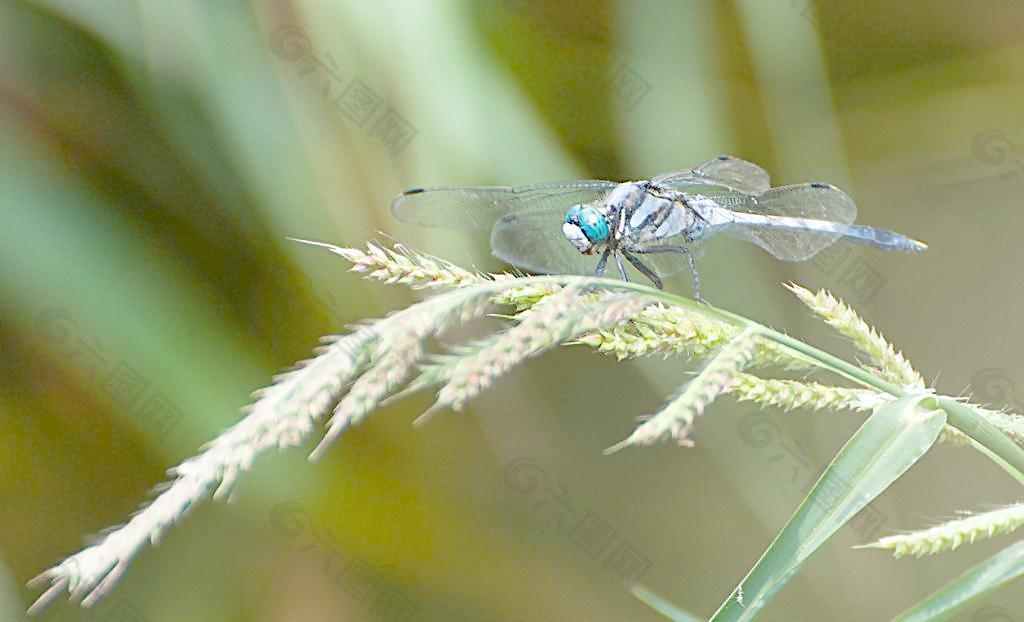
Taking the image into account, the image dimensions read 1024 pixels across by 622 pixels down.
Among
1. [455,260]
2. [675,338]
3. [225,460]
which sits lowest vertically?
[225,460]

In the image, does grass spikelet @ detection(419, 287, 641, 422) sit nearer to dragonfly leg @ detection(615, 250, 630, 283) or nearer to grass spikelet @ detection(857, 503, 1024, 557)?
grass spikelet @ detection(857, 503, 1024, 557)

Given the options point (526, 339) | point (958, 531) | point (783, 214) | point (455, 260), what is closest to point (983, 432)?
point (958, 531)

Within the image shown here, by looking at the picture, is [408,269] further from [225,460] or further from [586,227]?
[586,227]

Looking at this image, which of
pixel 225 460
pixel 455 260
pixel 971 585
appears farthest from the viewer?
pixel 455 260

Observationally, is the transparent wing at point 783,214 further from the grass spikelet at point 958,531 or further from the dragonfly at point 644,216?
the grass spikelet at point 958,531

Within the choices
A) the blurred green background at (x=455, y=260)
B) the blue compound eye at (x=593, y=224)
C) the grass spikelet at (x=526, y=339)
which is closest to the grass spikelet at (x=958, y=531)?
the grass spikelet at (x=526, y=339)

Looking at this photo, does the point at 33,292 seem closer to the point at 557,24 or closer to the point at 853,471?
the point at 557,24
